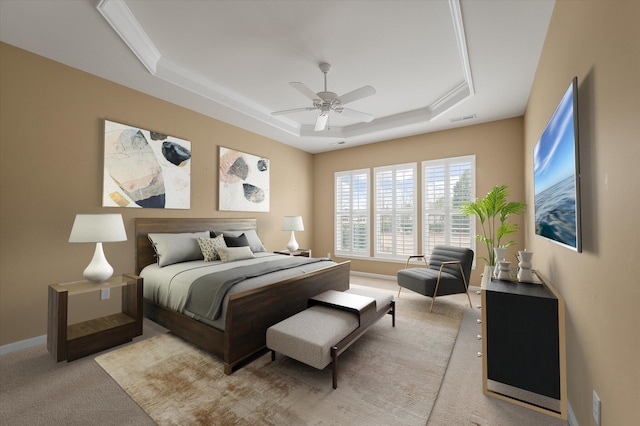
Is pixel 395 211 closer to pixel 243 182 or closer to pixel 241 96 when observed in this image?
pixel 243 182

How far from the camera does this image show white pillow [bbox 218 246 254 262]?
370cm

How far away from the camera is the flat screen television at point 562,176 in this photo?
4.99 ft

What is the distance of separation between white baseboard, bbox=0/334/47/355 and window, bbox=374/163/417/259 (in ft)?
16.7

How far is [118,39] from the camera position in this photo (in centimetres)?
259

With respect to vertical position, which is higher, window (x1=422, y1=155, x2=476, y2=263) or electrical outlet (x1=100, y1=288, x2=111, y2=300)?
window (x1=422, y1=155, x2=476, y2=263)

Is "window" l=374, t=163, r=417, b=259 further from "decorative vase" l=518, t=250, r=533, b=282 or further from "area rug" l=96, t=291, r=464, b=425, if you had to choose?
"decorative vase" l=518, t=250, r=533, b=282

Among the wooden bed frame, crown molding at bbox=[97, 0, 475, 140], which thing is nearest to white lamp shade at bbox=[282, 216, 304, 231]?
crown molding at bbox=[97, 0, 475, 140]

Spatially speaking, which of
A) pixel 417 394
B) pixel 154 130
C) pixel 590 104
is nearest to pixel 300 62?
pixel 154 130

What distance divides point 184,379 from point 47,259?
2.07m

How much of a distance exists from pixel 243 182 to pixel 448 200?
3767 mm

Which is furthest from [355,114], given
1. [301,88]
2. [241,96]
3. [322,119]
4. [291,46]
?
[241,96]

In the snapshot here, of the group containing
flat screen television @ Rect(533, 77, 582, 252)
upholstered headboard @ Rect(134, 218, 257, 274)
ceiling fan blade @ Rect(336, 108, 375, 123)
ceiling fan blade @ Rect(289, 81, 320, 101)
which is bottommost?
upholstered headboard @ Rect(134, 218, 257, 274)

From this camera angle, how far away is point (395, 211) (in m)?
5.67

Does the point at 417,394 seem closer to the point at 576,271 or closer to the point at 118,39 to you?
the point at 576,271
